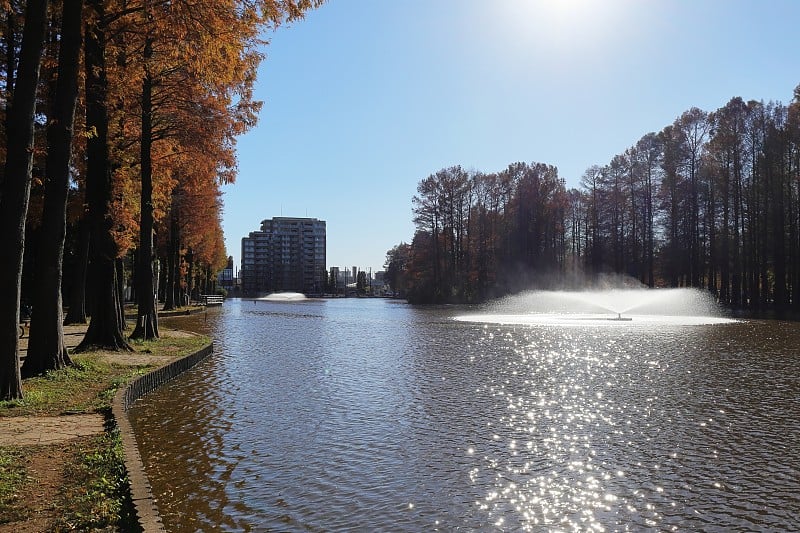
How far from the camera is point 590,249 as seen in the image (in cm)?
7094

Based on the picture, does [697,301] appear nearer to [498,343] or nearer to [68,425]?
[498,343]

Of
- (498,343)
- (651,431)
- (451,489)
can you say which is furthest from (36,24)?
(498,343)

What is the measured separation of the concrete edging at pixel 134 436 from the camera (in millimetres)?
4949

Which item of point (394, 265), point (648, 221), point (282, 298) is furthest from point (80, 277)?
point (394, 265)

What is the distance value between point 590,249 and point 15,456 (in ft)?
230

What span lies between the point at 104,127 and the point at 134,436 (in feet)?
38.6

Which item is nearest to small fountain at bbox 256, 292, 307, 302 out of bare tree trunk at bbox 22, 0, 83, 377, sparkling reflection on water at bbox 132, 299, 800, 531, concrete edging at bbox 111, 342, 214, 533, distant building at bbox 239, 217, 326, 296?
distant building at bbox 239, 217, 326, 296

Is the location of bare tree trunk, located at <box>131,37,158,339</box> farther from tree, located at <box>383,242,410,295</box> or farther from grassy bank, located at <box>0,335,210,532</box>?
tree, located at <box>383,242,410,295</box>

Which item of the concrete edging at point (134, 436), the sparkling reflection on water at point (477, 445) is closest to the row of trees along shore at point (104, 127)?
the concrete edging at point (134, 436)

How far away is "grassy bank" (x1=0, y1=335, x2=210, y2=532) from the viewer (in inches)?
193

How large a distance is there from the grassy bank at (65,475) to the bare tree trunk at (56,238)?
1.10 m

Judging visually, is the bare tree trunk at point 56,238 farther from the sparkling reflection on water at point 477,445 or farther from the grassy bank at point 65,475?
the sparkling reflection on water at point 477,445

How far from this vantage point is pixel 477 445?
8367 mm

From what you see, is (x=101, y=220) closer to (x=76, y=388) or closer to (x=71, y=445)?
(x=76, y=388)
